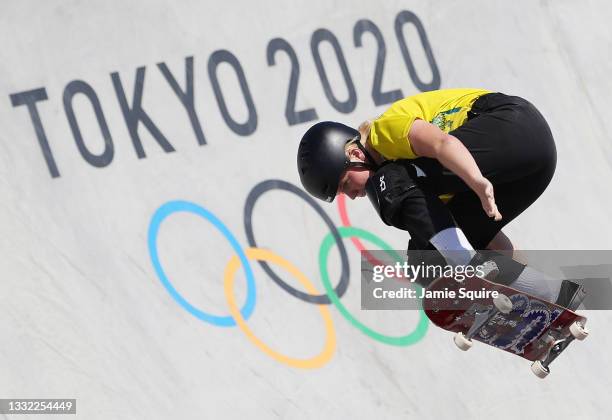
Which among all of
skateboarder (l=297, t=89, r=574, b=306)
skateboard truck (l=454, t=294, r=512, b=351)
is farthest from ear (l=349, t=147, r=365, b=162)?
skateboard truck (l=454, t=294, r=512, b=351)

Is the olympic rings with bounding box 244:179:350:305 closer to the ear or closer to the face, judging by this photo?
→ the face

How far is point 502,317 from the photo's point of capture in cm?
559

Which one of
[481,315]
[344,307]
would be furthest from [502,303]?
[344,307]

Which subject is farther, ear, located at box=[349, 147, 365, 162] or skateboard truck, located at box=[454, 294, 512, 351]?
ear, located at box=[349, 147, 365, 162]

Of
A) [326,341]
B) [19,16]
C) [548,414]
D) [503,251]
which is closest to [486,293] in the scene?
[503,251]

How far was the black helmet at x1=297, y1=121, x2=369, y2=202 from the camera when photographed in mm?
5441

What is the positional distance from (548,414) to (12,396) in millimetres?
3790

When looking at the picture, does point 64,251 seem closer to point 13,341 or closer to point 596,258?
point 13,341

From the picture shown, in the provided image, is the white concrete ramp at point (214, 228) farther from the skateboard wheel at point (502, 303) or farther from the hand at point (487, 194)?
the hand at point (487, 194)

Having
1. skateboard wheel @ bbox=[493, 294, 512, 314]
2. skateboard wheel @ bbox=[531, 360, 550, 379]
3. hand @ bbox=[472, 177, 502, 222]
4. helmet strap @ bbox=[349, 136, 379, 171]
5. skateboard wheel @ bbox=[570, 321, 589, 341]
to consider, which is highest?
helmet strap @ bbox=[349, 136, 379, 171]

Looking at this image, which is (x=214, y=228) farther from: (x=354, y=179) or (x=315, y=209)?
(x=354, y=179)

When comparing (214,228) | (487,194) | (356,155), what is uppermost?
(356,155)

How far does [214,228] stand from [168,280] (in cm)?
51

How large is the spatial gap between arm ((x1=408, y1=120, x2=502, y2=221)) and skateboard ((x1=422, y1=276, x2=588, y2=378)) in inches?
19.5
